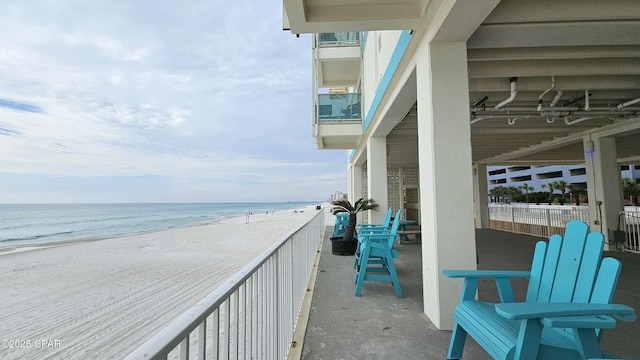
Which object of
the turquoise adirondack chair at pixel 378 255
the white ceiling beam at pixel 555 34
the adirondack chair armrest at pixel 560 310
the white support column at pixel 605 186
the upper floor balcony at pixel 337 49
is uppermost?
the upper floor balcony at pixel 337 49

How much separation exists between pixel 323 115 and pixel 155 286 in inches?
224

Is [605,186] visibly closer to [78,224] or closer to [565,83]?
[565,83]

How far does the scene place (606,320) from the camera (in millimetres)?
1164

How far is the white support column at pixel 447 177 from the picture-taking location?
2459 mm

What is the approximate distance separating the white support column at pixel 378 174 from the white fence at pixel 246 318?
4609mm

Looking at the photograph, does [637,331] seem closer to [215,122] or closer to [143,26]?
[143,26]

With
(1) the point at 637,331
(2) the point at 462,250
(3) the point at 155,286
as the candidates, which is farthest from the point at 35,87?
(1) the point at 637,331

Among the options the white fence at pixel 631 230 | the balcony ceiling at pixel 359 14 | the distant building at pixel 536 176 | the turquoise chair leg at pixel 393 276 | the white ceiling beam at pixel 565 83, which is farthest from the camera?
the distant building at pixel 536 176

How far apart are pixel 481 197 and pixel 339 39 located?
26.8ft

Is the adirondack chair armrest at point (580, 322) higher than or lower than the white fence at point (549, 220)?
higher

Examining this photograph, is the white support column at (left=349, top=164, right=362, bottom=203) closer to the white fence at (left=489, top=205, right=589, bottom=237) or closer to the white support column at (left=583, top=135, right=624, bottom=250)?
the white fence at (left=489, top=205, right=589, bottom=237)

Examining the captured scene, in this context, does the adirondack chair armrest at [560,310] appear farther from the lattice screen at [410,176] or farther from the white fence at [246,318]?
the lattice screen at [410,176]

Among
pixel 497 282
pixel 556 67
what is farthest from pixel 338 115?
pixel 497 282

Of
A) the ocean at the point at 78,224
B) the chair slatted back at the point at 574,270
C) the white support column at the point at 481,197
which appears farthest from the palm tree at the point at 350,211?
the ocean at the point at 78,224
